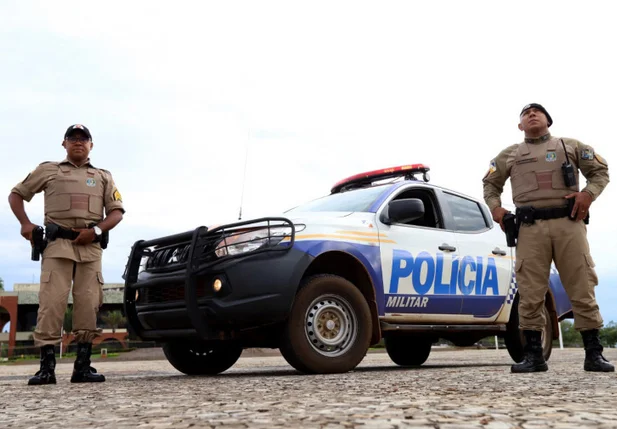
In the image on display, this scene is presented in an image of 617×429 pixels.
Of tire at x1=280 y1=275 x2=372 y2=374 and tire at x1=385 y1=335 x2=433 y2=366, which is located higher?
tire at x1=280 y1=275 x2=372 y2=374

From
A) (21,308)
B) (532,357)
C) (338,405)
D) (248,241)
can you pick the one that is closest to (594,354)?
(532,357)

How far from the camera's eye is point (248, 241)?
5.12 m

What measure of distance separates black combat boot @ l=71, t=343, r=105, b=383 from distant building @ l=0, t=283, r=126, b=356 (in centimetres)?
3790

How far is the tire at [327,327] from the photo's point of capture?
5.02m

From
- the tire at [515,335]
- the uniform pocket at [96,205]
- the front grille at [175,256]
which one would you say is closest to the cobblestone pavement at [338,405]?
the front grille at [175,256]

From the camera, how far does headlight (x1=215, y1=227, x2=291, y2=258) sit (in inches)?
201

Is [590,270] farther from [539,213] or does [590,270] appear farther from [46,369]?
[46,369]

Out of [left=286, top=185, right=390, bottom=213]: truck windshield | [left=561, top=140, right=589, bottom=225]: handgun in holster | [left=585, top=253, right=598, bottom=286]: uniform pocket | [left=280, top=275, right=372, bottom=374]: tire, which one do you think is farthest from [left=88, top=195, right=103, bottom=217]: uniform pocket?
[left=585, top=253, right=598, bottom=286]: uniform pocket

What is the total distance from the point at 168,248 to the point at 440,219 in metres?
2.67

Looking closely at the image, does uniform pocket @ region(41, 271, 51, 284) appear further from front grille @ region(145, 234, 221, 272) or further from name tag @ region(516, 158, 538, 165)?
name tag @ region(516, 158, 538, 165)

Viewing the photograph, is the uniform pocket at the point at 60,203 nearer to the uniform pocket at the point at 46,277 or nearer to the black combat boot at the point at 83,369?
the uniform pocket at the point at 46,277

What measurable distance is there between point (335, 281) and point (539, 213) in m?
1.67

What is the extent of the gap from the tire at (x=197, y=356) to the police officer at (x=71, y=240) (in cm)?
92

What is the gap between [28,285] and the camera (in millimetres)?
49469
